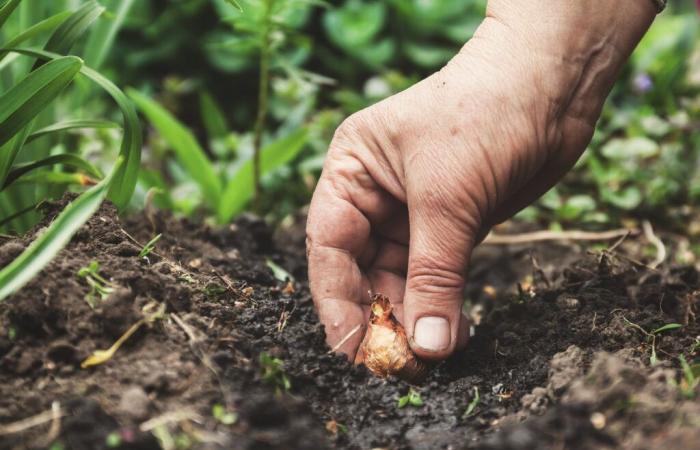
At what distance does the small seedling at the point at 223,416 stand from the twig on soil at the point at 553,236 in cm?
188

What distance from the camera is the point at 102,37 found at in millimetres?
2346

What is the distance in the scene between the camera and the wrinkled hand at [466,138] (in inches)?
63.0

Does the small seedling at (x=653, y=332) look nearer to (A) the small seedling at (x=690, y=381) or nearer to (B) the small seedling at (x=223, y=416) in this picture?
(A) the small seedling at (x=690, y=381)

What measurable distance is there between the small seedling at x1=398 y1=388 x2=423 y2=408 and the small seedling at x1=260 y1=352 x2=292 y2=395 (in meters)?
0.26

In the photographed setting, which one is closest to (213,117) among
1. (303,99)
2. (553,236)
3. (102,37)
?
(303,99)

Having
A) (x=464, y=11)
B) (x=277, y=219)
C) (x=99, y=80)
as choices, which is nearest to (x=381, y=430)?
(x=99, y=80)

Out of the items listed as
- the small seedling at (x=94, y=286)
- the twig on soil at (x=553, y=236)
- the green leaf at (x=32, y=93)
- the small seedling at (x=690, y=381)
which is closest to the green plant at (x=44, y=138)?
the green leaf at (x=32, y=93)

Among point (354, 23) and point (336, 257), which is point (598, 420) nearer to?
point (336, 257)

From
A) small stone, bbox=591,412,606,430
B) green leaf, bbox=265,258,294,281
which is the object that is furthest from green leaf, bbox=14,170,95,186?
small stone, bbox=591,412,606,430

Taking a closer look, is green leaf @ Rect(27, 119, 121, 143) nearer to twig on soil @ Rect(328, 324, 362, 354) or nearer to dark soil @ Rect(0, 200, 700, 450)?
dark soil @ Rect(0, 200, 700, 450)

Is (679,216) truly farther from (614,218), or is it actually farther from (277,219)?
(277,219)

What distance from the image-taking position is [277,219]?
125 inches

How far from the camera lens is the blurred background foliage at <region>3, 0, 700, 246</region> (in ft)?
9.25

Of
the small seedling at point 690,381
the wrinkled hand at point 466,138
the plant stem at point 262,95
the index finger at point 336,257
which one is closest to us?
the small seedling at point 690,381
